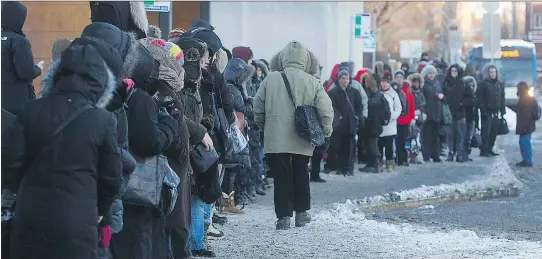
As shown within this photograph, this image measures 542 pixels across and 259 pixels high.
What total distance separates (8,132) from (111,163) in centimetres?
53

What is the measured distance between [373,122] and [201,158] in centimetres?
1173

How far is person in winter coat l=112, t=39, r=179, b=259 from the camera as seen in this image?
7.49 meters

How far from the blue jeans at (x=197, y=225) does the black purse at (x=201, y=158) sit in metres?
0.60

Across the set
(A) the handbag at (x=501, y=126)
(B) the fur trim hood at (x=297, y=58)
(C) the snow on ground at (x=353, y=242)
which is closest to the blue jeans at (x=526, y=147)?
(A) the handbag at (x=501, y=126)

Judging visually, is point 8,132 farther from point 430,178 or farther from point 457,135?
point 457,135

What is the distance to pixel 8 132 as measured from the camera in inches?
245

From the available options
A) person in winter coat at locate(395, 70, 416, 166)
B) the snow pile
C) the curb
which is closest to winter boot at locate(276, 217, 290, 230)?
the curb

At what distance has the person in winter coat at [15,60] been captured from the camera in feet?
35.0

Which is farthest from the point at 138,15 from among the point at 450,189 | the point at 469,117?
the point at 469,117

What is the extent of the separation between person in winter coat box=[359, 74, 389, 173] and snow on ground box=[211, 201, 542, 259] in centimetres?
770

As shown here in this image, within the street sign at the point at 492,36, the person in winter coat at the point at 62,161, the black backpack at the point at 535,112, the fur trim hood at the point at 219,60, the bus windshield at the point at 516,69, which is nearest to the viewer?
the person in winter coat at the point at 62,161

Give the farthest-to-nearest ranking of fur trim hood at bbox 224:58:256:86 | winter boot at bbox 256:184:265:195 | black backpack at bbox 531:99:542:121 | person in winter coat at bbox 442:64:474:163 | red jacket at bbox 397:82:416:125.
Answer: person in winter coat at bbox 442:64:474:163 → black backpack at bbox 531:99:542:121 → red jacket at bbox 397:82:416:125 → winter boot at bbox 256:184:265:195 → fur trim hood at bbox 224:58:256:86

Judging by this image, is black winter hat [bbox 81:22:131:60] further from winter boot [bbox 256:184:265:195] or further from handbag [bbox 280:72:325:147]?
winter boot [bbox 256:184:265:195]

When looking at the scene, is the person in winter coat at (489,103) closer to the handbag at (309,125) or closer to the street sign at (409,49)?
the handbag at (309,125)
